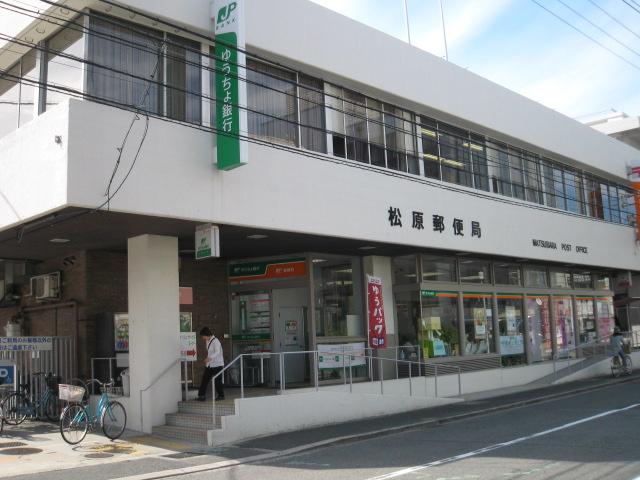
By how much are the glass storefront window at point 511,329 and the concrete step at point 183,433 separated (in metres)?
12.5

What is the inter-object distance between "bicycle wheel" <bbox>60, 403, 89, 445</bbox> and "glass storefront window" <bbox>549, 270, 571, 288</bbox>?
720 inches

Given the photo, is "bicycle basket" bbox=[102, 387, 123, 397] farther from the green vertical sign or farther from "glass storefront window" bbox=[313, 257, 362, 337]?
the green vertical sign

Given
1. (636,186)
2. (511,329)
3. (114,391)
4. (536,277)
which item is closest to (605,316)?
(636,186)

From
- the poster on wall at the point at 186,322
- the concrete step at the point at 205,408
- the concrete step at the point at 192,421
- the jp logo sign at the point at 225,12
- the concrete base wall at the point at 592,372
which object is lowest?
the concrete base wall at the point at 592,372

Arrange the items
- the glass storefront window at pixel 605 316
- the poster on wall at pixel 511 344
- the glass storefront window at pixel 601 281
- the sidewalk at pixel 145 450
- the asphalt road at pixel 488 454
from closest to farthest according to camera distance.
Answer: the asphalt road at pixel 488 454 < the sidewalk at pixel 145 450 < the poster on wall at pixel 511 344 < the glass storefront window at pixel 605 316 < the glass storefront window at pixel 601 281

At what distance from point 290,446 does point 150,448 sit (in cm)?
243

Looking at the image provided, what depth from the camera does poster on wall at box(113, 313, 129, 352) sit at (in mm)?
15062

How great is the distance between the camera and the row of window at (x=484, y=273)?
18953mm

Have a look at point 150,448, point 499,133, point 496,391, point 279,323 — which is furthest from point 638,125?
point 150,448

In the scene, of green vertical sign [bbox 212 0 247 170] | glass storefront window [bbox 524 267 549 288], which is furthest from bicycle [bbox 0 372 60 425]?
glass storefront window [bbox 524 267 549 288]

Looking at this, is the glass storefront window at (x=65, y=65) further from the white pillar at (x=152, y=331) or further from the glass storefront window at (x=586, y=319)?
the glass storefront window at (x=586, y=319)

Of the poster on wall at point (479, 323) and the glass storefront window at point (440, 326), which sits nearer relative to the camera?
the glass storefront window at point (440, 326)

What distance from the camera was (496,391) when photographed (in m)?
19.8

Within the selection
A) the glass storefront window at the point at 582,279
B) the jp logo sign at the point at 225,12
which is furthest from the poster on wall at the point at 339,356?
the glass storefront window at the point at 582,279
